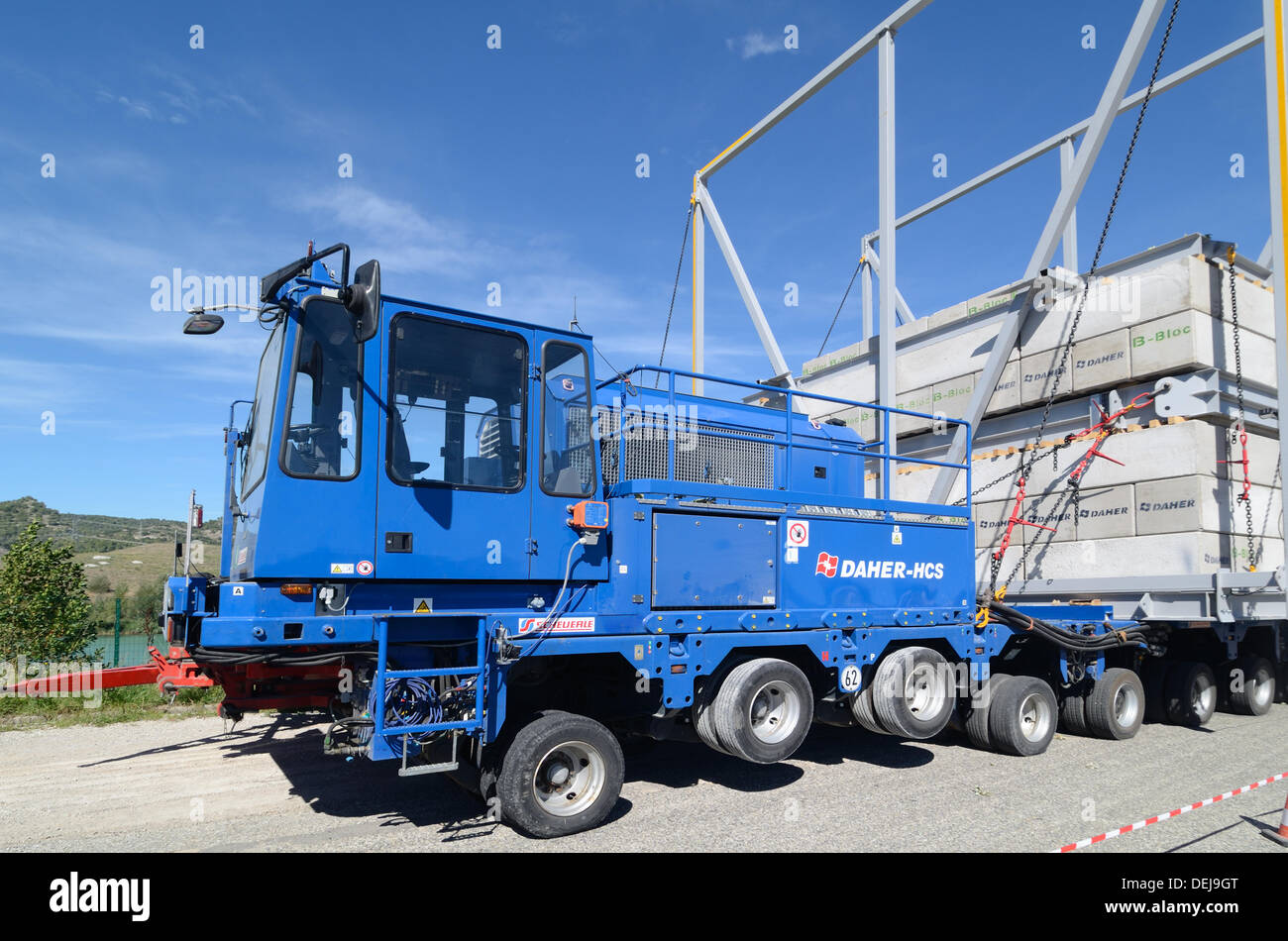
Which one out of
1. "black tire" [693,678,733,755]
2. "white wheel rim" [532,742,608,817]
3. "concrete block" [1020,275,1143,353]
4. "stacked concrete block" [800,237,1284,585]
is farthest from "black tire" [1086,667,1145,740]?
"white wheel rim" [532,742,608,817]

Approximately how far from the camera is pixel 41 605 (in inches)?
509

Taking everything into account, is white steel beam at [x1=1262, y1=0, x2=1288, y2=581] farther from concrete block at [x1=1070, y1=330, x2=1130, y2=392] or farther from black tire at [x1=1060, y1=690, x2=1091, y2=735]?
black tire at [x1=1060, y1=690, x2=1091, y2=735]

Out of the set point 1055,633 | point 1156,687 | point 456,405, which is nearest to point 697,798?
point 456,405

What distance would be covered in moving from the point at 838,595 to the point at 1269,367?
6299mm

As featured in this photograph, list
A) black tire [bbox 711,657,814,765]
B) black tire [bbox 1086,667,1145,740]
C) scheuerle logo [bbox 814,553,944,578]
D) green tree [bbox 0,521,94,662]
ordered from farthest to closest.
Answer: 1. green tree [bbox 0,521,94,662]
2. black tire [bbox 1086,667,1145,740]
3. scheuerle logo [bbox 814,553,944,578]
4. black tire [bbox 711,657,814,765]

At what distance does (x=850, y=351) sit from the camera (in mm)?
12180

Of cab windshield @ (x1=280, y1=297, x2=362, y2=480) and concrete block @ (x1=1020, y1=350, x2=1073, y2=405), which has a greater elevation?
concrete block @ (x1=1020, y1=350, x2=1073, y2=405)

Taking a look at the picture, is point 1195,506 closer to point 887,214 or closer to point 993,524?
point 993,524

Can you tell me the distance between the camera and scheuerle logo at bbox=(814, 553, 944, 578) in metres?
7.14

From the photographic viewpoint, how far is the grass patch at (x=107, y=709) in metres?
10.3

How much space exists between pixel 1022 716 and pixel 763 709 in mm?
3564

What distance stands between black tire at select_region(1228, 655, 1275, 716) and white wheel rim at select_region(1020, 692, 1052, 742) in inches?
152
